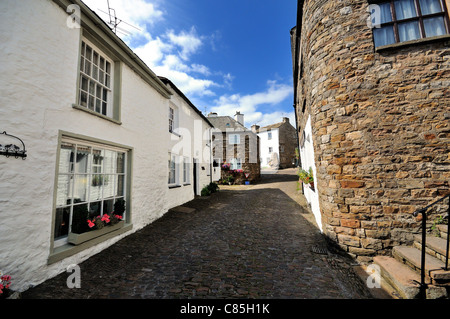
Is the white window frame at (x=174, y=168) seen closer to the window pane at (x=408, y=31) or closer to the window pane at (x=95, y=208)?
the window pane at (x=95, y=208)

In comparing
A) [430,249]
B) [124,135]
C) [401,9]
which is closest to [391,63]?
[401,9]

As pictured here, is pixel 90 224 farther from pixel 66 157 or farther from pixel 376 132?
pixel 376 132

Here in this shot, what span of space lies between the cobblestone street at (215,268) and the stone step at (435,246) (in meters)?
1.31

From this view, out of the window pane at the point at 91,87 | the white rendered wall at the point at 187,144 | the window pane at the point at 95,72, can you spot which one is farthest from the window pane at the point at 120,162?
the white rendered wall at the point at 187,144

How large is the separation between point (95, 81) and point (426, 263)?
757cm

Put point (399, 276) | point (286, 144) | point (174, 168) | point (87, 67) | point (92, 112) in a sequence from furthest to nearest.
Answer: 1. point (286, 144)
2. point (174, 168)
3. point (87, 67)
4. point (92, 112)
5. point (399, 276)

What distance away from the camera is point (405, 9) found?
14.2 feet

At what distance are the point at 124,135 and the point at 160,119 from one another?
7.75ft

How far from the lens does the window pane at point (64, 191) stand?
3.74 m

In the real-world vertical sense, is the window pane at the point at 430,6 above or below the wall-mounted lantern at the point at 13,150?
above

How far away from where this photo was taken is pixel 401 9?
4344 mm

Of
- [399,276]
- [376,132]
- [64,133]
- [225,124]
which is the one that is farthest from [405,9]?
[225,124]

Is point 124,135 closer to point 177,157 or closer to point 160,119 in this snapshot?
point 160,119

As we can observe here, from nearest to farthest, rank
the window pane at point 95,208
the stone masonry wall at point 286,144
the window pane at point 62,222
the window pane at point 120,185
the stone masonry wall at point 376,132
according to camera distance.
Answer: the window pane at point 62,222 → the stone masonry wall at point 376,132 → the window pane at point 95,208 → the window pane at point 120,185 → the stone masonry wall at point 286,144
